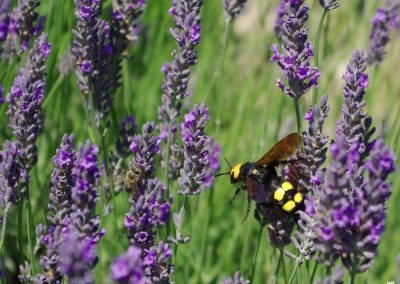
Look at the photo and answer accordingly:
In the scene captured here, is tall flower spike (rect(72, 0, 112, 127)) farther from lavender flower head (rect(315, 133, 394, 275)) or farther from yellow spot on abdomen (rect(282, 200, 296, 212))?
lavender flower head (rect(315, 133, 394, 275))

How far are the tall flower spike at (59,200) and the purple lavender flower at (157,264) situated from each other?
26 cm

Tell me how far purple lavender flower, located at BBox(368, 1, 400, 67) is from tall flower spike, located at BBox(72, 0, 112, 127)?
1415mm

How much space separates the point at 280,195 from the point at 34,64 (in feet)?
3.16

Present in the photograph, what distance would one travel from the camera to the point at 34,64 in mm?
2357

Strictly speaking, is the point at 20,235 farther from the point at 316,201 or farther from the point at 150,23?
the point at 150,23

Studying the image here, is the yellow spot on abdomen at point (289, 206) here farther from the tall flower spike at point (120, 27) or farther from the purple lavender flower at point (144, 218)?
the tall flower spike at point (120, 27)

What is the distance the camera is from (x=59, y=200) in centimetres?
206

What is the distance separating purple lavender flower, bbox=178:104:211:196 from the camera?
213cm

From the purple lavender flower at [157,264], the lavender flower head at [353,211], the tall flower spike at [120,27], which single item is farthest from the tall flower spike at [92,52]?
the lavender flower head at [353,211]

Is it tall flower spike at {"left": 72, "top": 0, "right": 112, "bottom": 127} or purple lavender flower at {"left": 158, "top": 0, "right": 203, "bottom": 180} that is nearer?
purple lavender flower at {"left": 158, "top": 0, "right": 203, "bottom": 180}

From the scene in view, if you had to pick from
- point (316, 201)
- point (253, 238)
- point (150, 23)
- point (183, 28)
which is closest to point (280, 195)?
point (316, 201)

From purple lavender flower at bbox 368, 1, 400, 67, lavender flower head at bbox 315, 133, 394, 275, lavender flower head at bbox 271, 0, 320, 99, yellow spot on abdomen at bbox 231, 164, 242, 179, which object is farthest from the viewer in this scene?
purple lavender flower at bbox 368, 1, 400, 67

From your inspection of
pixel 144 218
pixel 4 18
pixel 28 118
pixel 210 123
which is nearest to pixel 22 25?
pixel 4 18

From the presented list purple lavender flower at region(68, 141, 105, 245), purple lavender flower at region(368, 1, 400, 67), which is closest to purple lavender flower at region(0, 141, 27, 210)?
purple lavender flower at region(68, 141, 105, 245)
